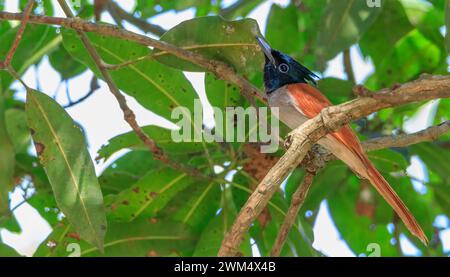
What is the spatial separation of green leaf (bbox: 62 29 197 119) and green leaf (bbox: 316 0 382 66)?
0.69 meters

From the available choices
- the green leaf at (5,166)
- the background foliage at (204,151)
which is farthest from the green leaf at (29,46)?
the green leaf at (5,166)

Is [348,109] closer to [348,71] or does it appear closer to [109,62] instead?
[109,62]

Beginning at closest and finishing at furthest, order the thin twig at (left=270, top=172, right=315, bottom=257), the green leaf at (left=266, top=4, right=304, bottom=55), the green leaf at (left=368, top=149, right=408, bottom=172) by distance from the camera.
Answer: the thin twig at (left=270, top=172, right=315, bottom=257) < the green leaf at (left=368, top=149, right=408, bottom=172) < the green leaf at (left=266, top=4, right=304, bottom=55)

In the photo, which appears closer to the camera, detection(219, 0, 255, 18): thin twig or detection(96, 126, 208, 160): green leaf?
detection(96, 126, 208, 160): green leaf

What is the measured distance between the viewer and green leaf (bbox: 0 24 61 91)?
186 inches

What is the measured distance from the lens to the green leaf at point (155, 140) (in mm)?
4305

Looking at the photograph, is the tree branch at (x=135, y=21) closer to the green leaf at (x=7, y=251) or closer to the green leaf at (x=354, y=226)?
the green leaf at (x=354, y=226)

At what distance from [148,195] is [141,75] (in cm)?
58

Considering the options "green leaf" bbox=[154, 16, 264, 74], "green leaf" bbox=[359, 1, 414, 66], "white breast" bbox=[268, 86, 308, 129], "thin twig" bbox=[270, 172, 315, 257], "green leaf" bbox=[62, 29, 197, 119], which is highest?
"green leaf" bbox=[359, 1, 414, 66]

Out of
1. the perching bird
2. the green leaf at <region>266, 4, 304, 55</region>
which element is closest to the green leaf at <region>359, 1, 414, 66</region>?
the green leaf at <region>266, 4, 304, 55</region>

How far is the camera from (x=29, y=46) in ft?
16.1

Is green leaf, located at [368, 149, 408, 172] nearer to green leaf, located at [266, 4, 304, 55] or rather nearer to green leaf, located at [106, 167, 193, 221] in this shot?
green leaf, located at [106, 167, 193, 221]

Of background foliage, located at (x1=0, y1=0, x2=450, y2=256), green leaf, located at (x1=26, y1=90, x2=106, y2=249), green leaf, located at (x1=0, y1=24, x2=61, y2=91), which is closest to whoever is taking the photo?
green leaf, located at (x1=26, y1=90, x2=106, y2=249)
